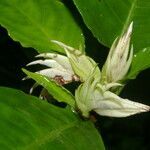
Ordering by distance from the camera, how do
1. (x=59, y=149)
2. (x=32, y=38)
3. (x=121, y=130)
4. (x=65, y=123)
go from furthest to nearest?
(x=121, y=130) → (x=32, y=38) → (x=65, y=123) → (x=59, y=149)

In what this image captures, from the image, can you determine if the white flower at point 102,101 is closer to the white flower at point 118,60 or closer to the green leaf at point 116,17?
the white flower at point 118,60

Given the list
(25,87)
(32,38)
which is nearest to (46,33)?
(32,38)

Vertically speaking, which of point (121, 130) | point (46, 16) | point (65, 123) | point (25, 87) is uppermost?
point (46, 16)

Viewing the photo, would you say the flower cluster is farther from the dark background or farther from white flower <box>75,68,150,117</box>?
the dark background

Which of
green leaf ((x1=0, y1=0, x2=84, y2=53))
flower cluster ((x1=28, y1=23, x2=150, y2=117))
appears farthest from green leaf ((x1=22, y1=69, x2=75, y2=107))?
green leaf ((x1=0, y1=0, x2=84, y2=53))

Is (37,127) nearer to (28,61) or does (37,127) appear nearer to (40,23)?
(40,23)

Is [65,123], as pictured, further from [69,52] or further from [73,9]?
[73,9]
